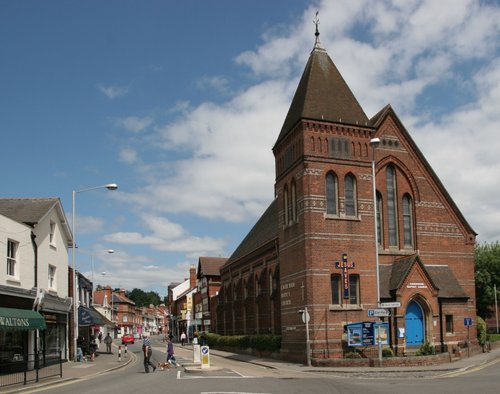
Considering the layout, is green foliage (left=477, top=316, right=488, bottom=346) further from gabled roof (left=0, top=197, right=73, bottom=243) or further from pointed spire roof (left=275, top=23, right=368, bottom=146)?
gabled roof (left=0, top=197, right=73, bottom=243)

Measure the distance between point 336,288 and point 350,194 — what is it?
17.8 ft

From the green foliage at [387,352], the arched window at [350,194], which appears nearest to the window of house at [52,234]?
the arched window at [350,194]

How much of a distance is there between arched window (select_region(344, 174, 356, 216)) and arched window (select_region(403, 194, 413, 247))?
14.2ft

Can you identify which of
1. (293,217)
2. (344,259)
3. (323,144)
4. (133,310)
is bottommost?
(133,310)

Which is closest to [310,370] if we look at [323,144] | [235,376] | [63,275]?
[235,376]

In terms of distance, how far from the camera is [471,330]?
35.5 metres

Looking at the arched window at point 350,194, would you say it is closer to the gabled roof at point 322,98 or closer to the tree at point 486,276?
the gabled roof at point 322,98

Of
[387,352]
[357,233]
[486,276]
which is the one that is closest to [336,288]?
[357,233]

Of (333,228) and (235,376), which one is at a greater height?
(333,228)

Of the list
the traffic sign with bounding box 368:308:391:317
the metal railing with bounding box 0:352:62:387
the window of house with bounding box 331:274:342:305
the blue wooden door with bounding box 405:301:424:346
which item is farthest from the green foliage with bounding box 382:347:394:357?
the metal railing with bounding box 0:352:62:387

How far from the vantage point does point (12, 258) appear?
2627 cm

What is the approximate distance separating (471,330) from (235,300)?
2344 centimetres

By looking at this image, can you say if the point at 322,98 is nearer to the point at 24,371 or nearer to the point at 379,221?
the point at 379,221

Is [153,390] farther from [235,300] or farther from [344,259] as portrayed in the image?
[235,300]
